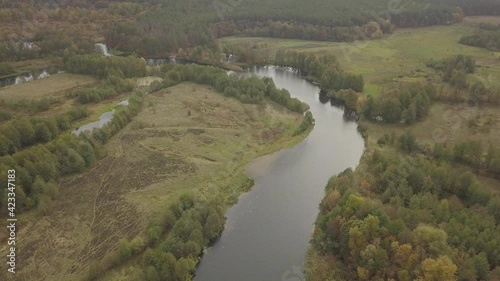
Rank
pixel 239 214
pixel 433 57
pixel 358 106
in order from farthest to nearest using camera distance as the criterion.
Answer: pixel 433 57, pixel 358 106, pixel 239 214

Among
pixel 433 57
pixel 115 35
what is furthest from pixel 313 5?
pixel 115 35

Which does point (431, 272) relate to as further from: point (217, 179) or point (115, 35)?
point (115, 35)

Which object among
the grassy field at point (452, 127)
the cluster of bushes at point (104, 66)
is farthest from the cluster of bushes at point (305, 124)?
the cluster of bushes at point (104, 66)

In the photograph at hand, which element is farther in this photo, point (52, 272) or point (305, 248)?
point (305, 248)

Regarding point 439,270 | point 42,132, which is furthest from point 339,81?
point 439,270

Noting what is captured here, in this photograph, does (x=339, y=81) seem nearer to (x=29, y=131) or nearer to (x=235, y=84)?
(x=235, y=84)
